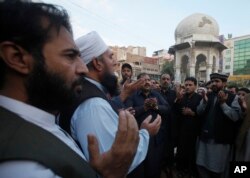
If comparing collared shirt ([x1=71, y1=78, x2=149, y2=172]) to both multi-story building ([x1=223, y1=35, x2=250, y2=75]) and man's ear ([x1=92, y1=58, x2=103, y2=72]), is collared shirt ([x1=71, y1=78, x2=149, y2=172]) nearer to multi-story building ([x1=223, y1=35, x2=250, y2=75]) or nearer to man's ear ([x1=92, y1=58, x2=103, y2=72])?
man's ear ([x1=92, y1=58, x2=103, y2=72])

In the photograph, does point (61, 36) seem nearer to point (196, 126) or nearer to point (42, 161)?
point (42, 161)

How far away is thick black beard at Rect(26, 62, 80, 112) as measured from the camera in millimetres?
1056

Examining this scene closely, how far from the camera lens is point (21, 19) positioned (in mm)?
1066

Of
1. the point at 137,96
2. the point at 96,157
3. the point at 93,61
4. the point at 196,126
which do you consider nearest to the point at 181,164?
the point at 196,126

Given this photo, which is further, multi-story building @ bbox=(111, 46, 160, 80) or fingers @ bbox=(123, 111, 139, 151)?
multi-story building @ bbox=(111, 46, 160, 80)

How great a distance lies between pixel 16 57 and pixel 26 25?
127 millimetres

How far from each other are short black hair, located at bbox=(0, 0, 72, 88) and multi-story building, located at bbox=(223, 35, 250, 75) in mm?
70396

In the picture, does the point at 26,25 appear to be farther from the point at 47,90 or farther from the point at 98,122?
the point at 98,122

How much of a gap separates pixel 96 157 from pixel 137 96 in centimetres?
353

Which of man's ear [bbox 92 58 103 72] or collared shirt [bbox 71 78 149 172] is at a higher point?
man's ear [bbox 92 58 103 72]

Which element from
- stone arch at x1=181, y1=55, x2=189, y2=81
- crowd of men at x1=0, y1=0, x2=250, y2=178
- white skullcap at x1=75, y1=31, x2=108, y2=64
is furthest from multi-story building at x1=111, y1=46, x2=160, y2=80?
crowd of men at x1=0, y1=0, x2=250, y2=178

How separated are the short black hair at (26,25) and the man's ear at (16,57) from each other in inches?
0.7

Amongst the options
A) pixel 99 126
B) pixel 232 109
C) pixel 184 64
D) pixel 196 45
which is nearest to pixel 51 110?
pixel 99 126

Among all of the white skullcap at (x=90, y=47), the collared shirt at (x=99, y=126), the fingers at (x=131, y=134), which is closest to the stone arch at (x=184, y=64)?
the white skullcap at (x=90, y=47)
